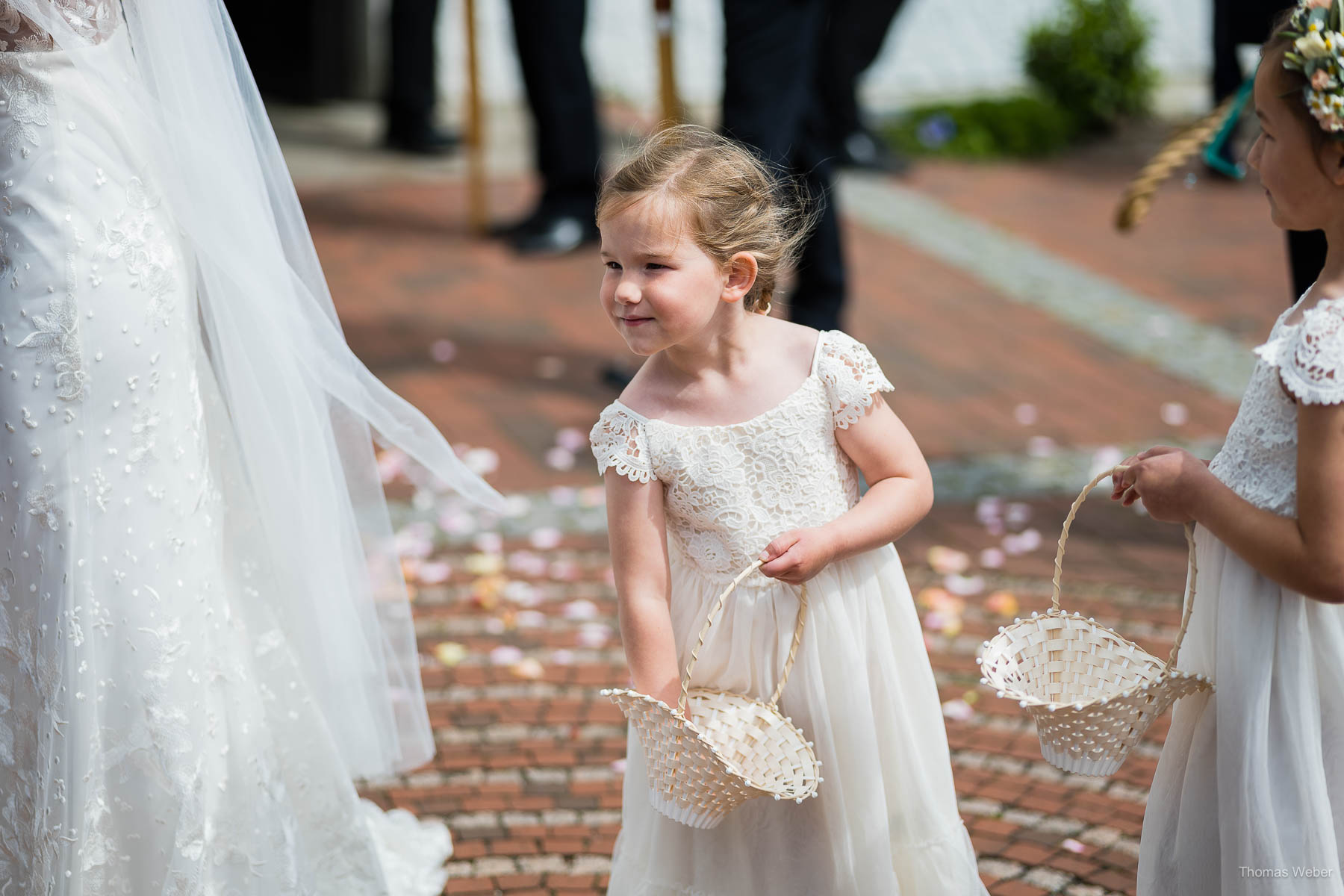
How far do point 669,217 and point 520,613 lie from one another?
232 centimetres

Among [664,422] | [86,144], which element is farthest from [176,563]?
[664,422]

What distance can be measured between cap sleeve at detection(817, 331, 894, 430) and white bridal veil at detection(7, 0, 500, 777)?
706 millimetres

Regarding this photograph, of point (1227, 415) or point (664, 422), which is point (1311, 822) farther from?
point (1227, 415)

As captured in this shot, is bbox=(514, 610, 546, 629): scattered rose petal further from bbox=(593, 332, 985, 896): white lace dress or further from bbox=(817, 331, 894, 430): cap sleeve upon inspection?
bbox=(817, 331, 894, 430): cap sleeve

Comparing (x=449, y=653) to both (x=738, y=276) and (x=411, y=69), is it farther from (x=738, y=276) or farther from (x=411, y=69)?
(x=411, y=69)

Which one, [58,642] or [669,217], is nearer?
[669,217]

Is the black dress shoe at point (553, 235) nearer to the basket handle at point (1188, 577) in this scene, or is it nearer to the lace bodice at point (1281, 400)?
the basket handle at point (1188, 577)

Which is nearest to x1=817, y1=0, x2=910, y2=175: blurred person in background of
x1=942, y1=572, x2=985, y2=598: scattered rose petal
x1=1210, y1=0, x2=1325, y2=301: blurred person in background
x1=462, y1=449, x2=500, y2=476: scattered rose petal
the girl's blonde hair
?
x1=1210, y1=0, x2=1325, y2=301: blurred person in background

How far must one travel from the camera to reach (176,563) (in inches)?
95.3

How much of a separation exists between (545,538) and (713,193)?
2.70 m

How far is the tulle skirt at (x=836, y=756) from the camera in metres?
2.34

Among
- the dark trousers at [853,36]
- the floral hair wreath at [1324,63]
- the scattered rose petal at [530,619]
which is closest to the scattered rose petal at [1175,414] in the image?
the dark trousers at [853,36]

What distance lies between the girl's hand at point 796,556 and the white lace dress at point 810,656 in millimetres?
122

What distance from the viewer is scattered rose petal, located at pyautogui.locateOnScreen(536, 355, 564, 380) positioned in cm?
626
